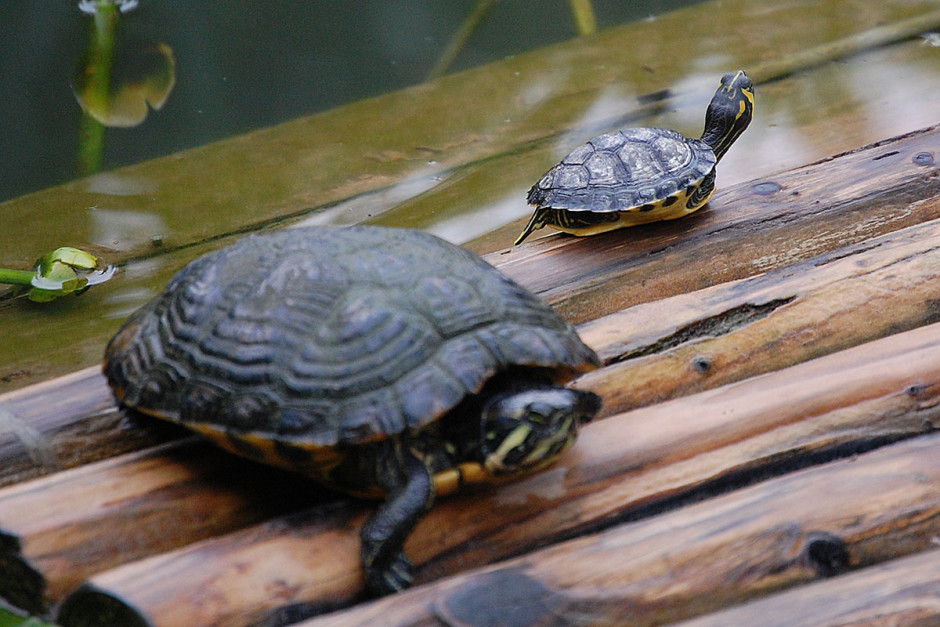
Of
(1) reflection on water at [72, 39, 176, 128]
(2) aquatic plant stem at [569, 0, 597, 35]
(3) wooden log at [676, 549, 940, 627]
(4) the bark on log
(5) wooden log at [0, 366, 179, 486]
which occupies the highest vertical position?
(1) reflection on water at [72, 39, 176, 128]

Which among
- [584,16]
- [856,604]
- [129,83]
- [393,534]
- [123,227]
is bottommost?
[856,604]

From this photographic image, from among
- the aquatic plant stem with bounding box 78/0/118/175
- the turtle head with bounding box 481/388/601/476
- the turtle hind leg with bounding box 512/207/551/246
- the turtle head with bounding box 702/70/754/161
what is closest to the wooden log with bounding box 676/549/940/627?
the turtle head with bounding box 481/388/601/476

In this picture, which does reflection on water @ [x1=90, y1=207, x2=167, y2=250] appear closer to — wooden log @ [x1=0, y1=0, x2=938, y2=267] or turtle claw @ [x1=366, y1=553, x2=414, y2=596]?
wooden log @ [x1=0, y1=0, x2=938, y2=267]

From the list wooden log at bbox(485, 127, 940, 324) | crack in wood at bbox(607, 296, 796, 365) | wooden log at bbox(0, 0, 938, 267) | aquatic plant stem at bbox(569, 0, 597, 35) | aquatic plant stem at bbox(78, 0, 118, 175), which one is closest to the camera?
crack in wood at bbox(607, 296, 796, 365)

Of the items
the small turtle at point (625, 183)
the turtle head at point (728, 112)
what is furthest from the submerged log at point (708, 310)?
the turtle head at point (728, 112)

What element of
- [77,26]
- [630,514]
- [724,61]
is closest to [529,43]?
[724,61]

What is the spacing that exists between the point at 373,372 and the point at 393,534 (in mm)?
266

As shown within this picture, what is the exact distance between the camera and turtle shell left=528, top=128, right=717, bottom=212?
97.5 inches

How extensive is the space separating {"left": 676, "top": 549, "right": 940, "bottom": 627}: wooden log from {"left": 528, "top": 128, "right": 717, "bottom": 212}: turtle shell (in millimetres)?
1424

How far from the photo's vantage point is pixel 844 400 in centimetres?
156

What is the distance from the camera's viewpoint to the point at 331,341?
4.67 feet

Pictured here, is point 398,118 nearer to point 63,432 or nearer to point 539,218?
point 539,218

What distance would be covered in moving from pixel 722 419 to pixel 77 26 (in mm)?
4265

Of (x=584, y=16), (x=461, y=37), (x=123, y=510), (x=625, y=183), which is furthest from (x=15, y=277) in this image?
(x=584, y=16)
